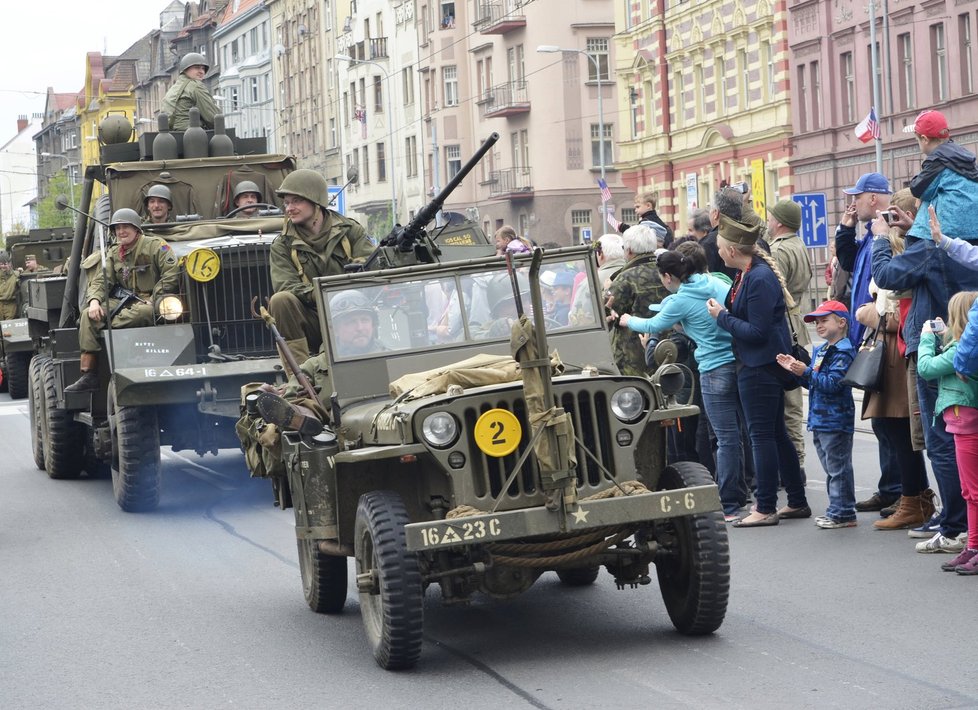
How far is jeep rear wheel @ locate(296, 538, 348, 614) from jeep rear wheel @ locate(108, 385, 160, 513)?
188 inches

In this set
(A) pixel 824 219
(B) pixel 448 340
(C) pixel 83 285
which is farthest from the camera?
(A) pixel 824 219

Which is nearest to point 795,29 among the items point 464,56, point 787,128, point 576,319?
point 787,128

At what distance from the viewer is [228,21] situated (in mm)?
111312

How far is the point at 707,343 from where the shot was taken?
11.6 metres

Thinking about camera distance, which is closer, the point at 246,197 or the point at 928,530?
the point at 928,530

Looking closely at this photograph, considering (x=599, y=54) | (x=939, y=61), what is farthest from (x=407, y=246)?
(x=599, y=54)

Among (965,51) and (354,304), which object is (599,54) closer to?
(965,51)

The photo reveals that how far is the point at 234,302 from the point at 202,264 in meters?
0.45

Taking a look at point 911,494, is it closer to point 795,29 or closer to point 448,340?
point 448,340

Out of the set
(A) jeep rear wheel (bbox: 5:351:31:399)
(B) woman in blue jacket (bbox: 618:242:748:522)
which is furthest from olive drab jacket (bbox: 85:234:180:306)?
(A) jeep rear wheel (bbox: 5:351:31:399)

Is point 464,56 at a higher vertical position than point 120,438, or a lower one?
higher

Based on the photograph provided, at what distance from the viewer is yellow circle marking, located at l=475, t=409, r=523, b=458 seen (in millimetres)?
7387

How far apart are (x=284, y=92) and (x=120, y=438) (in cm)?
9290

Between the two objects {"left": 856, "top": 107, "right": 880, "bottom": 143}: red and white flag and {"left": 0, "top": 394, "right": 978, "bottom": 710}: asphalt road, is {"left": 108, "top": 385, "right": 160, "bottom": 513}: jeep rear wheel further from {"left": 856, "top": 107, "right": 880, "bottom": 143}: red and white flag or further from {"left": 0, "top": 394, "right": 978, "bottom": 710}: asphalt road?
{"left": 856, "top": 107, "right": 880, "bottom": 143}: red and white flag
